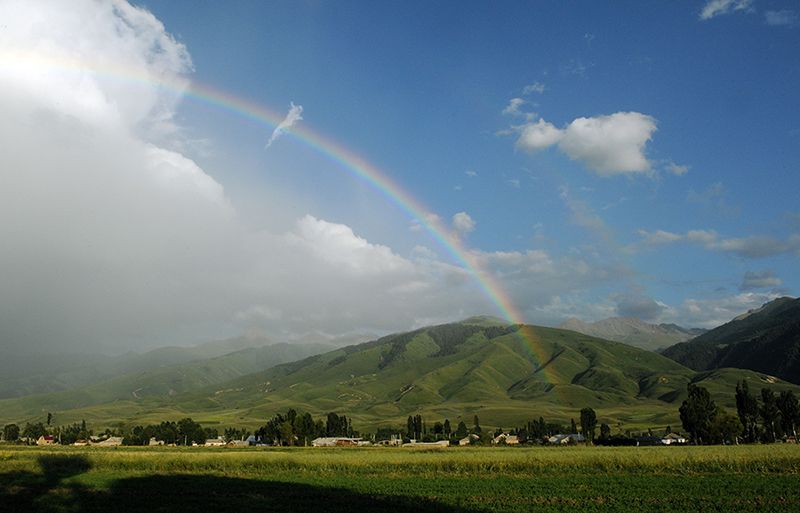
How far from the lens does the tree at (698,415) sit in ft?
518

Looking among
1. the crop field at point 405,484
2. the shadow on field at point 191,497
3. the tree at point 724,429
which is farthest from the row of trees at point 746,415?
the shadow on field at point 191,497

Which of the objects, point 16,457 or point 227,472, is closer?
point 227,472

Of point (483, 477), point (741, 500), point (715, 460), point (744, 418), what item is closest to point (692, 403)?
point (744, 418)

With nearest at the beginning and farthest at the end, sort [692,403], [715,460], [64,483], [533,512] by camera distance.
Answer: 1. [533,512]
2. [64,483]
3. [715,460]
4. [692,403]

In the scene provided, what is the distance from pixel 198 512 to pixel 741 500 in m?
33.7

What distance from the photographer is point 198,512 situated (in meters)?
34.9

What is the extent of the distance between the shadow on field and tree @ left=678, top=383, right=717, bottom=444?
14241 cm

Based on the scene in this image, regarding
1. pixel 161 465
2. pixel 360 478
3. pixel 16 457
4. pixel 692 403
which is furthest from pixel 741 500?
pixel 692 403

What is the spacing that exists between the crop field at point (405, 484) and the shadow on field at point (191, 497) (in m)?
0.08

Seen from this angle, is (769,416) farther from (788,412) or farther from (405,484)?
(405,484)

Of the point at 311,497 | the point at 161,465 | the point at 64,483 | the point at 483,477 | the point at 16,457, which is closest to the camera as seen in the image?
the point at 311,497

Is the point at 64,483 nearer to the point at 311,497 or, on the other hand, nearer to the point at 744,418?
the point at 311,497

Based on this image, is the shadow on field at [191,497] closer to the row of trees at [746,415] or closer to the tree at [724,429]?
the tree at [724,429]

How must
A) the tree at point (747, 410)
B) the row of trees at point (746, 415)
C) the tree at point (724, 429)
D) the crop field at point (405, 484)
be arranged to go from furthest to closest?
the tree at point (747, 410) → the row of trees at point (746, 415) → the tree at point (724, 429) → the crop field at point (405, 484)
